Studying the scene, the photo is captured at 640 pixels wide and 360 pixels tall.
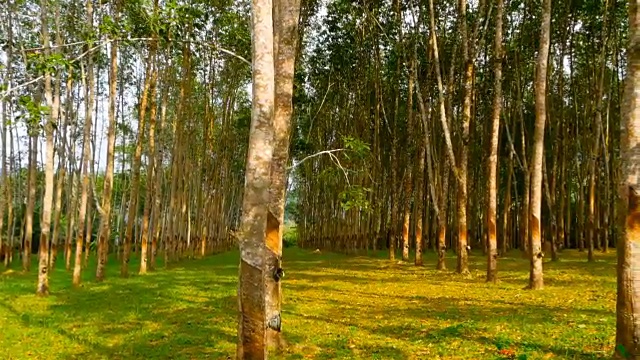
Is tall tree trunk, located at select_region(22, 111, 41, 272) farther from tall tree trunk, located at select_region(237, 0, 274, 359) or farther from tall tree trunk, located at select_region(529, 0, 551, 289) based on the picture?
tall tree trunk, located at select_region(237, 0, 274, 359)

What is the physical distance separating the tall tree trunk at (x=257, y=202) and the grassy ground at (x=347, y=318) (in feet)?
10.3

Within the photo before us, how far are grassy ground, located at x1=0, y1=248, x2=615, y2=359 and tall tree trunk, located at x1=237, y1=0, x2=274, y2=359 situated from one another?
3149 mm

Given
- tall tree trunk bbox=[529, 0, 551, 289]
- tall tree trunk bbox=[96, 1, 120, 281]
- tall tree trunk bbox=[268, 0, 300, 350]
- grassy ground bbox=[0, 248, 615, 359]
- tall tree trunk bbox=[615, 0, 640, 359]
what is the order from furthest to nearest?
tall tree trunk bbox=[96, 1, 120, 281], tall tree trunk bbox=[529, 0, 551, 289], grassy ground bbox=[0, 248, 615, 359], tall tree trunk bbox=[268, 0, 300, 350], tall tree trunk bbox=[615, 0, 640, 359]

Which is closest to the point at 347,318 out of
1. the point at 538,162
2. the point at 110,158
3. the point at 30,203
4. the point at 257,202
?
the point at 257,202

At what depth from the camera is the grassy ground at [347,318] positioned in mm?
9547

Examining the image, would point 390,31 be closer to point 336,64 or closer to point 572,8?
point 336,64

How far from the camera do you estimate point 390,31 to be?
32.1 m

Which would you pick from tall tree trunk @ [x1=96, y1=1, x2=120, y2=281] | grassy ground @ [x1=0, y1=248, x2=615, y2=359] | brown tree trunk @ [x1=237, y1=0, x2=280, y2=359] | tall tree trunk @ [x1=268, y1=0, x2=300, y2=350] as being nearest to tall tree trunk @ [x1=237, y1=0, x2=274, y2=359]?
brown tree trunk @ [x1=237, y1=0, x2=280, y2=359]

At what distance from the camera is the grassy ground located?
9.55 metres

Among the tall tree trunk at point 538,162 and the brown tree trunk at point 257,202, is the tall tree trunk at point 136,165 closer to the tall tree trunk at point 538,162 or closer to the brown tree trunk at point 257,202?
the tall tree trunk at point 538,162

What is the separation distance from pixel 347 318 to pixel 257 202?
7.26 m

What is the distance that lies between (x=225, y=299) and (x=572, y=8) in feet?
74.5

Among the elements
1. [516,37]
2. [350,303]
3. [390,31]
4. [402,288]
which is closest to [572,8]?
[516,37]

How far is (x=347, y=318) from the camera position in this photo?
42.3 feet
